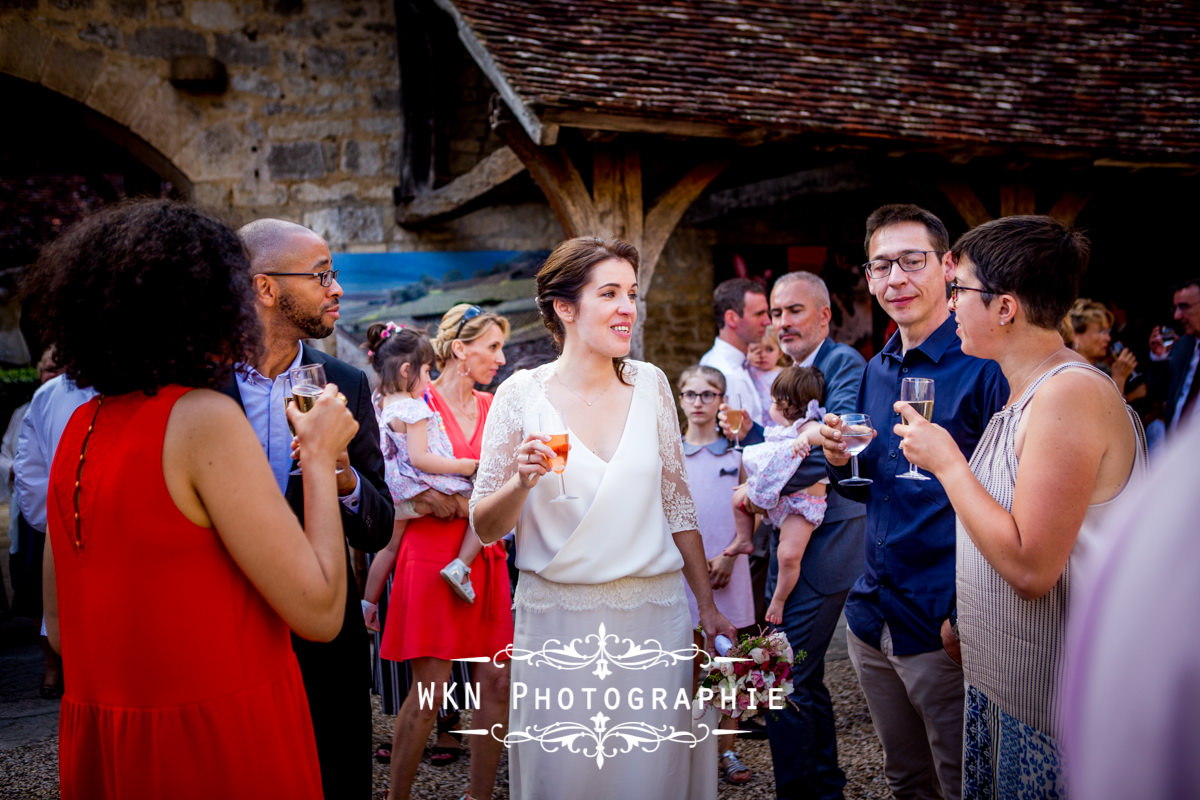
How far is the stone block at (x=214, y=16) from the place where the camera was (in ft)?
27.7

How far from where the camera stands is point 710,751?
2568 mm

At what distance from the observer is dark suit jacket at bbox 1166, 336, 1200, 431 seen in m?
6.24

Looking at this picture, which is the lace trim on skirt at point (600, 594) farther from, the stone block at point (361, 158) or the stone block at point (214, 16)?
the stone block at point (214, 16)

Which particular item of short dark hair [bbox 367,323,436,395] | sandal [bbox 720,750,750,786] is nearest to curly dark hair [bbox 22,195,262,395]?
short dark hair [bbox 367,323,436,395]

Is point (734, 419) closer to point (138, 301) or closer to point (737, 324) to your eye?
point (737, 324)

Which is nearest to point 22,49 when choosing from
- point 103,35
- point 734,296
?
point 103,35

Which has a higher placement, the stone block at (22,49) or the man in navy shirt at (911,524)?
the stone block at (22,49)

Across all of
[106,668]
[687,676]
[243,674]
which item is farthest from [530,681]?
[106,668]

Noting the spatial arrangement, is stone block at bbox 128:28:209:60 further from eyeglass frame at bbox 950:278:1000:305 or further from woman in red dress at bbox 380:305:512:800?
eyeglass frame at bbox 950:278:1000:305

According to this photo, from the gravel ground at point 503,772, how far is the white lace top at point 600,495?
6.00 feet

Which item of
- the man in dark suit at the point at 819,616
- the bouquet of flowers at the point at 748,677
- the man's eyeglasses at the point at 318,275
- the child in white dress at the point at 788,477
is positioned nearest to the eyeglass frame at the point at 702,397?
the child in white dress at the point at 788,477

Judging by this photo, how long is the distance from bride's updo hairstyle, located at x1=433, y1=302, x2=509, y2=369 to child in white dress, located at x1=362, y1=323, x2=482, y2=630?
0.08 meters

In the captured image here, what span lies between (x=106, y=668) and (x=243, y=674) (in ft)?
0.78

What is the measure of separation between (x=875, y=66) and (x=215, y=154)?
6738 millimetres
